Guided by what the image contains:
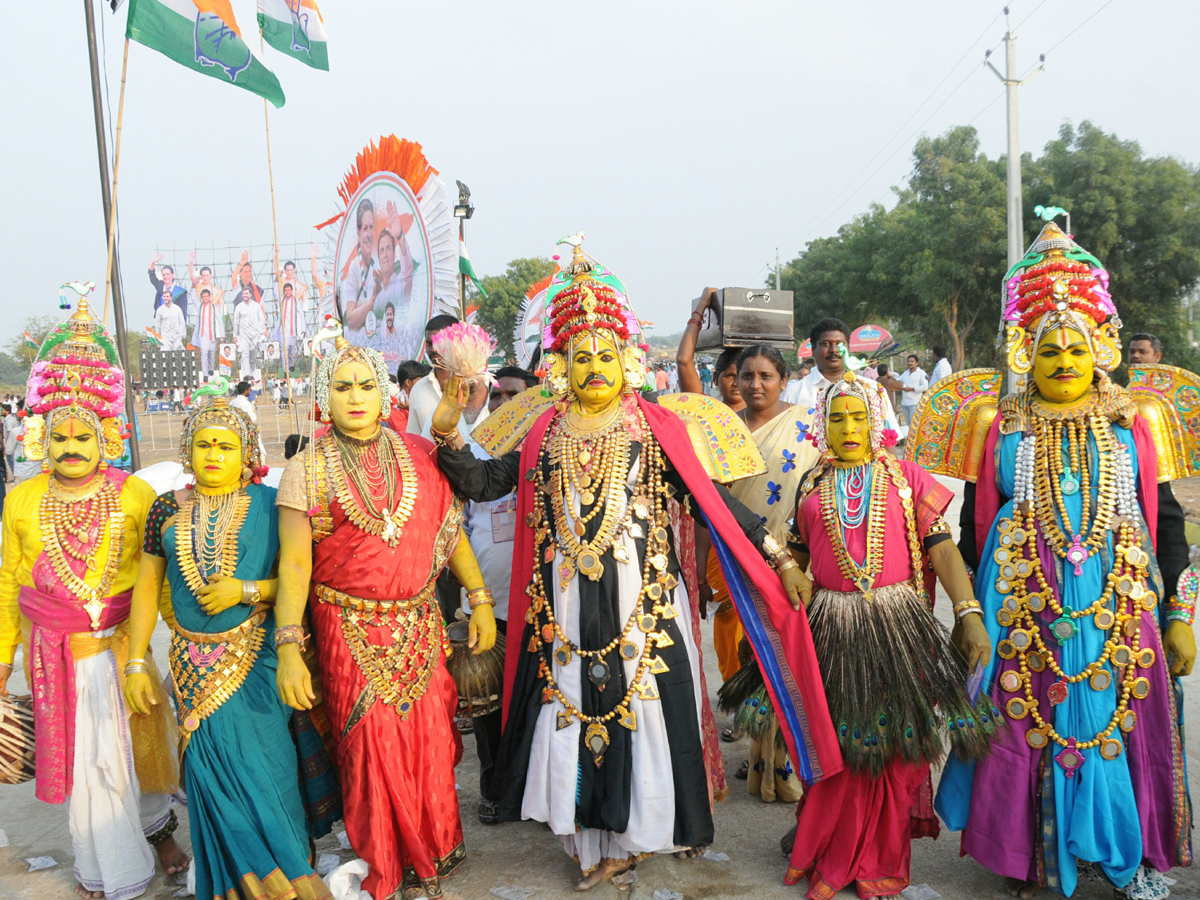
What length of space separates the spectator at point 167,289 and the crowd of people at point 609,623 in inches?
1499

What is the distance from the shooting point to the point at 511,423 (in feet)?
12.4

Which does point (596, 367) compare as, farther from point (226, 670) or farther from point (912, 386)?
point (912, 386)

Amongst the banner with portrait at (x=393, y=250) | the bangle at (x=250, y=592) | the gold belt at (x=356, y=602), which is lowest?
the gold belt at (x=356, y=602)

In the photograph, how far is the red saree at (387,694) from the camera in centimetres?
315

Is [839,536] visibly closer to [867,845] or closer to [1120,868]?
[867,845]

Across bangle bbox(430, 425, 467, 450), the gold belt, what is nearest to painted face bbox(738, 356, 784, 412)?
bangle bbox(430, 425, 467, 450)

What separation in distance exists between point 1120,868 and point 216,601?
3203 mm

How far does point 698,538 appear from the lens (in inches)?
170

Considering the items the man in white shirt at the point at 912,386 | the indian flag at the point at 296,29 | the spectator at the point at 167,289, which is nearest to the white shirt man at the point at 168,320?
the spectator at the point at 167,289

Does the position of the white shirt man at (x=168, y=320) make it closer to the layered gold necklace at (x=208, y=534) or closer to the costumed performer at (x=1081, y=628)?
the layered gold necklace at (x=208, y=534)

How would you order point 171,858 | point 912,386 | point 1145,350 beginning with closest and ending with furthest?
point 171,858, point 1145,350, point 912,386

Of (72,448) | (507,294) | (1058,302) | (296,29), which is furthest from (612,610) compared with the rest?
(507,294)

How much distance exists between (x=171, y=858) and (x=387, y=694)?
1365mm

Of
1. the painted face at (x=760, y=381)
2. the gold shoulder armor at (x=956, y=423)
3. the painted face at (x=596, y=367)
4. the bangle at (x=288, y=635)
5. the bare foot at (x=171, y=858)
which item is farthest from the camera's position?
the painted face at (x=760, y=381)
